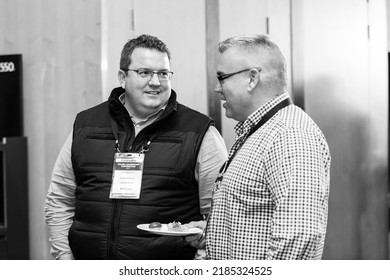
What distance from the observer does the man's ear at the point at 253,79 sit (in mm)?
1555

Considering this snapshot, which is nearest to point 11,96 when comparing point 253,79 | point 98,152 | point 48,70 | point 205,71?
point 48,70

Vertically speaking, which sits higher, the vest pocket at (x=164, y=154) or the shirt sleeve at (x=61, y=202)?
the vest pocket at (x=164, y=154)

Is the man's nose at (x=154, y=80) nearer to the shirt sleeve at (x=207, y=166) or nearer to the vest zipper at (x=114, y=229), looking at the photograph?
the shirt sleeve at (x=207, y=166)

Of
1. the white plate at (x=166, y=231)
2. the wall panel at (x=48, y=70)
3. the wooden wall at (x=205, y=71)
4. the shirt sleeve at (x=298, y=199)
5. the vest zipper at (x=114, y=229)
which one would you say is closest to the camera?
the shirt sleeve at (x=298, y=199)

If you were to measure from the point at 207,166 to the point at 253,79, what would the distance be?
1.79 ft

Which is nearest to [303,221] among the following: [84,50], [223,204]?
[223,204]

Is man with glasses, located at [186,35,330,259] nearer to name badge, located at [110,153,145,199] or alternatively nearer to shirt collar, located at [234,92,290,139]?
shirt collar, located at [234,92,290,139]

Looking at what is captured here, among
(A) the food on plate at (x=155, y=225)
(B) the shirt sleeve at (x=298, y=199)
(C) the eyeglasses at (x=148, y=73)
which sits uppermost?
(C) the eyeglasses at (x=148, y=73)

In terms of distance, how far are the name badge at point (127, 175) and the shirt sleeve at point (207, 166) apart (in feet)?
0.69

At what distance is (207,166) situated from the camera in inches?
79.8

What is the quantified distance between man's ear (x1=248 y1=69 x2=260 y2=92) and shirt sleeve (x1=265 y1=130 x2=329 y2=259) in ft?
0.75

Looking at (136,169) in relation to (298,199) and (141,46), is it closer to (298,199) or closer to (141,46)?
(141,46)

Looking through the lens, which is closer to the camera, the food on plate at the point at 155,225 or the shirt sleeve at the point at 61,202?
the food on plate at the point at 155,225

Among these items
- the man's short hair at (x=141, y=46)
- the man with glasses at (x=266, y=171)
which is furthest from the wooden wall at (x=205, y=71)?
the man with glasses at (x=266, y=171)
